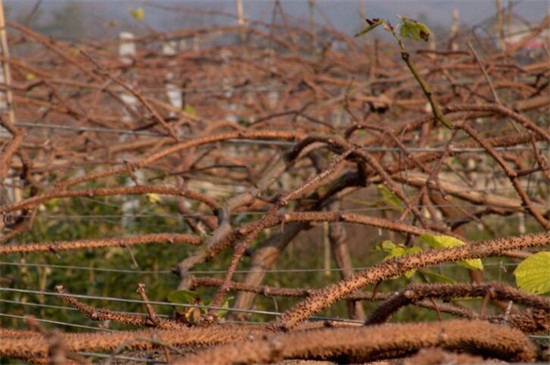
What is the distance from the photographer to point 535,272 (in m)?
1.14

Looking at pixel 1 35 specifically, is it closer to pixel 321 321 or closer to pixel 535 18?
pixel 321 321

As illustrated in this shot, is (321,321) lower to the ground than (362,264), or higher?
higher

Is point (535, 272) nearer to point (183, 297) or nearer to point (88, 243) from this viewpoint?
point (183, 297)

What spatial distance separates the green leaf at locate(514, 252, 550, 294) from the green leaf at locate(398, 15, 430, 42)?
0.55 m

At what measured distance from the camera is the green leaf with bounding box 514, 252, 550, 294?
113cm

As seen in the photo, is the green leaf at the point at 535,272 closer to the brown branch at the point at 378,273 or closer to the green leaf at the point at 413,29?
the brown branch at the point at 378,273

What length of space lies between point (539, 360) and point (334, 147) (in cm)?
122

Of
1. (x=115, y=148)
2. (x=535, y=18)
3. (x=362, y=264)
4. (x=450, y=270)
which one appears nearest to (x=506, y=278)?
(x=450, y=270)

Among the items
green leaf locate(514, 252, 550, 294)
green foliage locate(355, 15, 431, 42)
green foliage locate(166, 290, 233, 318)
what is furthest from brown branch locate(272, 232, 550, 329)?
green foliage locate(355, 15, 431, 42)

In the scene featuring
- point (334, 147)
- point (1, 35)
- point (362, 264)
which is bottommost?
point (362, 264)

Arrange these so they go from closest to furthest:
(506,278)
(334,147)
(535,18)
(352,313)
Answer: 1. (352,313)
2. (334,147)
3. (506,278)
4. (535,18)

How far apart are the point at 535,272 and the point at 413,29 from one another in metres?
0.58

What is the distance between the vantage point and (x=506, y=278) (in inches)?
214

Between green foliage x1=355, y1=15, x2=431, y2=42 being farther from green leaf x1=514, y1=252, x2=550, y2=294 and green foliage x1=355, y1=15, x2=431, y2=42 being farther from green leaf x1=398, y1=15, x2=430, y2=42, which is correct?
green leaf x1=514, y1=252, x2=550, y2=294
